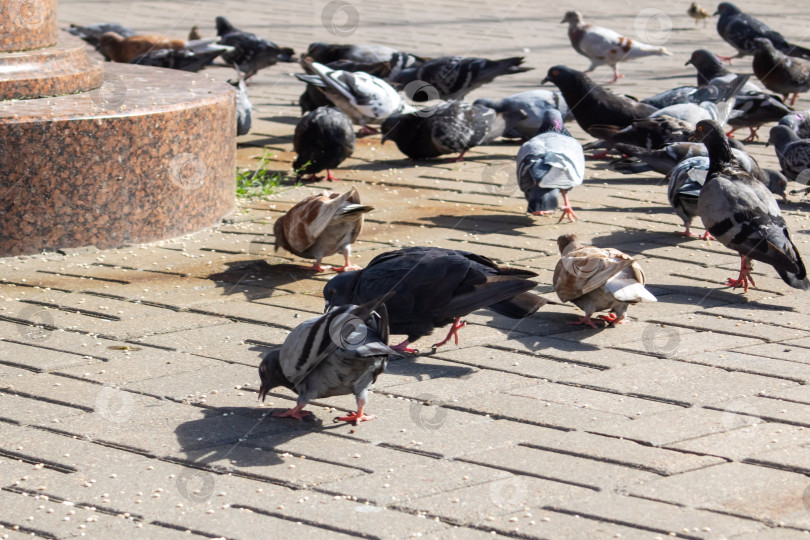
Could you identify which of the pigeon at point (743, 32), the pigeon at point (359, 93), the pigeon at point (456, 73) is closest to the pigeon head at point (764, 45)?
the pigeon at point (743, 32)

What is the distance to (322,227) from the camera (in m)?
5.29

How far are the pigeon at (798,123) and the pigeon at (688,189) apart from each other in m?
2.00

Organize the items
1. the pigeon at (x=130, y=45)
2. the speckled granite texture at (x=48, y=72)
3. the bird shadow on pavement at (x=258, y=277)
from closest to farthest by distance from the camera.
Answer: the bird shadow on pavement at (x=258, y=277) < the speckled granite texture at (x=48, y=72) < the pigeon at (x=130, y=45)

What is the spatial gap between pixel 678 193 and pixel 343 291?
101 inches

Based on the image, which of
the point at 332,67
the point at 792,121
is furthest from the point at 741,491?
the point at 332,67

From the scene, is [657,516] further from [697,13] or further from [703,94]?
[697,13]

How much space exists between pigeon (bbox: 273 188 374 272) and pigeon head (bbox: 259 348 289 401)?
1648mm

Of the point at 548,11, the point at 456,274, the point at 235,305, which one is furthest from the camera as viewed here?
the point at 548,11

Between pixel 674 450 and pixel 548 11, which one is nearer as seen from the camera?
pixel 674 450

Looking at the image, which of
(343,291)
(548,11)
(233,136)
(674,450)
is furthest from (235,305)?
(548,11)

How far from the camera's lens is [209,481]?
10.7 ft

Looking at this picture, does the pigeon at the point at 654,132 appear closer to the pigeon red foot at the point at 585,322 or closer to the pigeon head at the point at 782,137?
the pigeon head at the point at 782,137

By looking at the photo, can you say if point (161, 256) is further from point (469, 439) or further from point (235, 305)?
point (469, 439)

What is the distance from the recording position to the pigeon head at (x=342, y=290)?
4.37 m
